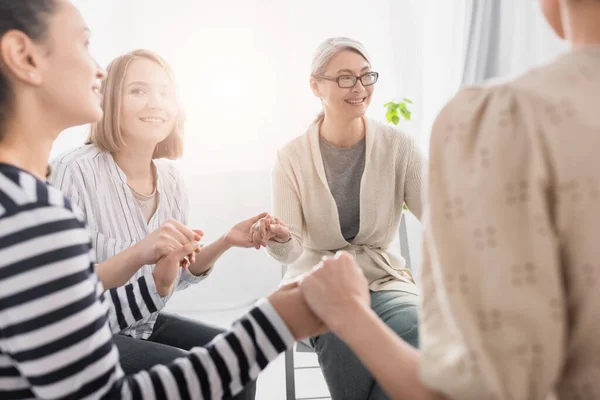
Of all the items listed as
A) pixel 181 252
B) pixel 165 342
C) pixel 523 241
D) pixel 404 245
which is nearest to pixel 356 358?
pixel 165 342

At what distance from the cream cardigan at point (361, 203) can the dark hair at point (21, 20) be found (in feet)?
3.76

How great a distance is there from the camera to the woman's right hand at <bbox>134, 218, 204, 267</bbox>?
128cm

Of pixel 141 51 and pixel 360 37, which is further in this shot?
pixel 360 37

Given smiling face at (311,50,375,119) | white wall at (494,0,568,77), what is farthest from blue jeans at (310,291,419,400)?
white wall at (494,0,568,77)

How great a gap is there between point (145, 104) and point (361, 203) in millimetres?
812

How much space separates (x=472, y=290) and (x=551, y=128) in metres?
0.18

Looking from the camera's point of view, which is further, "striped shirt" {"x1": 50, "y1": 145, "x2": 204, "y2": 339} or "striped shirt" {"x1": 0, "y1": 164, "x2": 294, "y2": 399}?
"striped shirt" {"x1": 50, "y1": 145, "x2": 204, "y2": 339}

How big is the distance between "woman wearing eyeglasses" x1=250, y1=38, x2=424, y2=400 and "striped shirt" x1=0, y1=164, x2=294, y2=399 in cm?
107

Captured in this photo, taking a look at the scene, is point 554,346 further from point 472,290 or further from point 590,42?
point 590,42

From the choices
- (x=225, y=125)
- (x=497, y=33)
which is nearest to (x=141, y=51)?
(x=497, y=33)

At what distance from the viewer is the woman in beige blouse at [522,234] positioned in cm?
53

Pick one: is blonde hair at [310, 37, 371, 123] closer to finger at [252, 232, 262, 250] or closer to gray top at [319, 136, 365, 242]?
gray top at [319, 136, 365, 242]

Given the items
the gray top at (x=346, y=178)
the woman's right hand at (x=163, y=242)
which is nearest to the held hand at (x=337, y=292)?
the woman's right hand at (x=163, y=242)

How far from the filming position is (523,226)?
55cm
